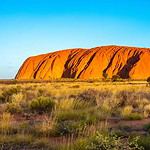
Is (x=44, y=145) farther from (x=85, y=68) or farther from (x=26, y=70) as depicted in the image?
(x=26, y=70)

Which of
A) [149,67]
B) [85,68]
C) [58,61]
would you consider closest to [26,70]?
[58,61]

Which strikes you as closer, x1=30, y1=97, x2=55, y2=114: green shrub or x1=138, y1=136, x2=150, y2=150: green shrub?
x1=138, y1=136, x2=150, y2=150: green shrub

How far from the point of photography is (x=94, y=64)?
120 metres

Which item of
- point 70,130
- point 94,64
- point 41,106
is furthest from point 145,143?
point 94,64

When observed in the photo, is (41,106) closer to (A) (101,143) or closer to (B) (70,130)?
(B) (70,130)

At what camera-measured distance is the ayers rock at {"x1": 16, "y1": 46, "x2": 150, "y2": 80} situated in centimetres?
11512

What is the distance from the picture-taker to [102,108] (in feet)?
47.3

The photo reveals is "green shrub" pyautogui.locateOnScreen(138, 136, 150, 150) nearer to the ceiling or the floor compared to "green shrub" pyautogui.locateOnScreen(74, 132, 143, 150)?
nearer to the floor

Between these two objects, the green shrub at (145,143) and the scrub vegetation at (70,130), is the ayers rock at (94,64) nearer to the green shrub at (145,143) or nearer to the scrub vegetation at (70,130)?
the scrub vegetation at (70,130)

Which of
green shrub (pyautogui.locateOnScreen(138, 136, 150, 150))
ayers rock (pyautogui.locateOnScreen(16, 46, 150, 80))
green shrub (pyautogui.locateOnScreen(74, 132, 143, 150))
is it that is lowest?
green shrub (pyautogui.locateOnScreen(138, 136, 150, 150))

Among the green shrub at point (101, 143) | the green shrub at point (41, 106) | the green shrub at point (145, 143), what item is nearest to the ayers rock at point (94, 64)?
the green shrub at point (41, 106)

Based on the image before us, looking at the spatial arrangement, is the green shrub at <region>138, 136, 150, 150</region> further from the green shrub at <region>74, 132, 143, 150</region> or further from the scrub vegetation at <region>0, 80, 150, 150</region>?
the green shrub at <region>74, 132, 143, 150</region>

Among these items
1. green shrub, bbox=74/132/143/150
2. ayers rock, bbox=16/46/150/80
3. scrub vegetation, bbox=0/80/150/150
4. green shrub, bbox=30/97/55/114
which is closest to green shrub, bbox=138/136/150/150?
scrub vegetation, bbox=0/80/150/150

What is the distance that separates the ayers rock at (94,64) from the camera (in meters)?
115
